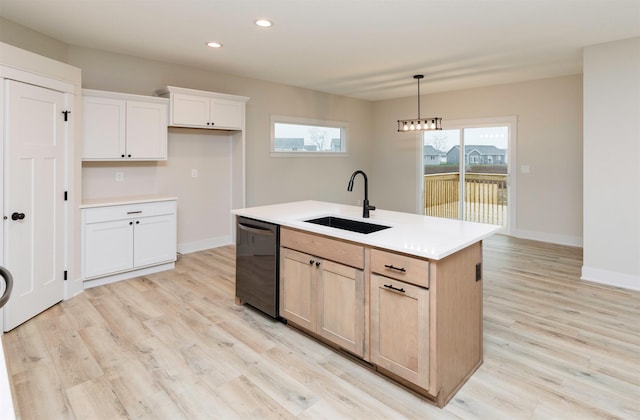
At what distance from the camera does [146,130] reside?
4355mm

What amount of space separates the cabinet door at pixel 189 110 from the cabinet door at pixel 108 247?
4.60ft

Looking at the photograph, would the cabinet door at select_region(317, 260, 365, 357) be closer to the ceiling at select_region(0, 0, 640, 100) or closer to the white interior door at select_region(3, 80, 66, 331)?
the ceiling at select_region(0, 0, 640, 100)

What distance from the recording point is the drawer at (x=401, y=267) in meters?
1.96

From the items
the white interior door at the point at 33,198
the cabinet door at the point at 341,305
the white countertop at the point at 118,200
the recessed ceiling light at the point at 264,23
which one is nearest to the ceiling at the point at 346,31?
the recessed ceiling light at the point at 264,23

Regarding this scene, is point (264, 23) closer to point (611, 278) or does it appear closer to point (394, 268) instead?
point (394, 268)

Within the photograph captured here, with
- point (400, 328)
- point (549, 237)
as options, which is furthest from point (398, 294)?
point (549, 237)

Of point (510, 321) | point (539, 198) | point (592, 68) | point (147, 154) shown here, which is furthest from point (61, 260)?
point (539, 198)

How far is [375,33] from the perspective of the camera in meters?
3.75

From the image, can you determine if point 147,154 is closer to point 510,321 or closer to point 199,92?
point 199,92

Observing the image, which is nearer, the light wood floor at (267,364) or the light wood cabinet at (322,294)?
the light wood floor at (267,364)

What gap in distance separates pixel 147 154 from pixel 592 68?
5077 mm

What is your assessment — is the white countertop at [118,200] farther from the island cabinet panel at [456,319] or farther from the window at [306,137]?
the island cabinet panel at [456,319]

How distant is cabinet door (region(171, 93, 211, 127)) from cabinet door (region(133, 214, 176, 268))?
1.20 meters

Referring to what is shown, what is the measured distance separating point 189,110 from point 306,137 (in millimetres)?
2549
